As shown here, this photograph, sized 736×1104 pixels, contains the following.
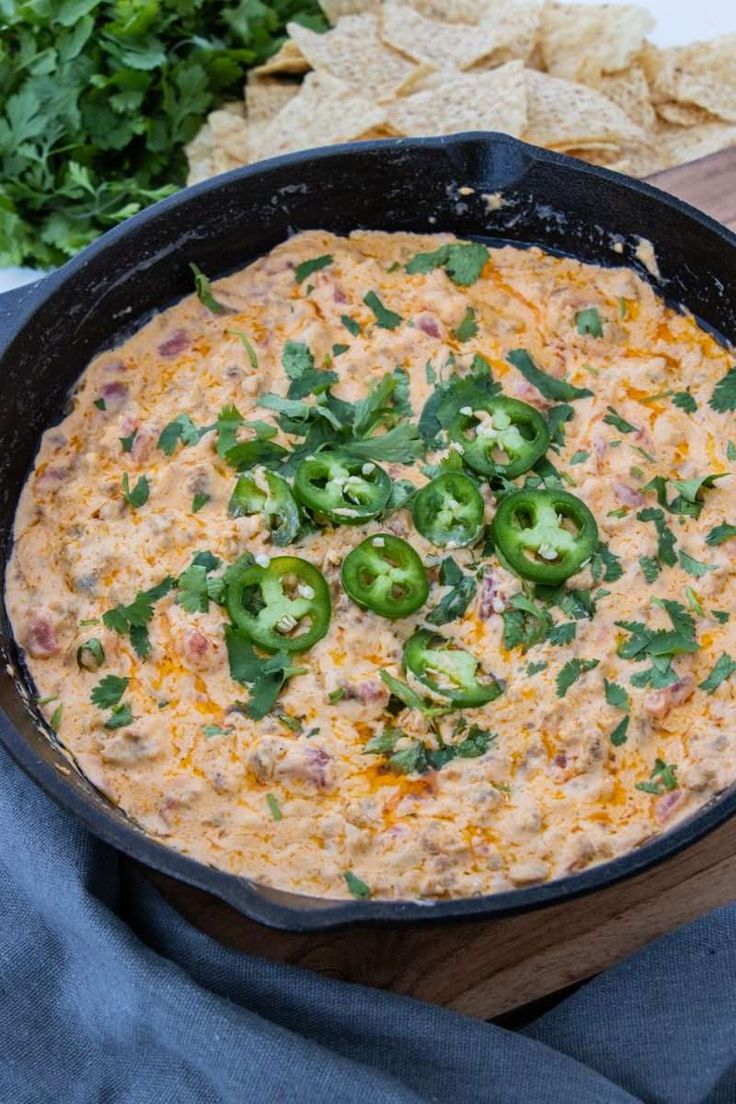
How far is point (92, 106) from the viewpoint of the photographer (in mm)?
5773

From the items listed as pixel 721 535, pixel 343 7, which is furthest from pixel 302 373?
pixel 343 7

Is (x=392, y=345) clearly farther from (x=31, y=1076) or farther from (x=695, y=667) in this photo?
(x=31, y=1076)

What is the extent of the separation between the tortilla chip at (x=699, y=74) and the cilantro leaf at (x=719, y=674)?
2.98 meters

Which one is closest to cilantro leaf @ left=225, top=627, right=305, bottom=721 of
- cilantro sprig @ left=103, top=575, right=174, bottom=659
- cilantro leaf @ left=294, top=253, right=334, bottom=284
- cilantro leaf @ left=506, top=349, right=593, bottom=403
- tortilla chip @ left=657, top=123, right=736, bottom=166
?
cilantro sprig @ left=103, top=575, right=174, bottom=659

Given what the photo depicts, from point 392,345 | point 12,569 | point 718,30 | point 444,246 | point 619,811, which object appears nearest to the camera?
point 619,811

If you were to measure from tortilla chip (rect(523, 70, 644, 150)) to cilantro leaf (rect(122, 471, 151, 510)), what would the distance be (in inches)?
95.1

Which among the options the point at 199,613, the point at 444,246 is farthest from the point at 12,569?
the point at 444,246

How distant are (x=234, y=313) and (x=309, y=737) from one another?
1.59m

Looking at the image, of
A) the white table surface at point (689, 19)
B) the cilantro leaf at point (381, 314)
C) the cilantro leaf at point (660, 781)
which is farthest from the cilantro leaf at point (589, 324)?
the white table surface at point (689, 19)

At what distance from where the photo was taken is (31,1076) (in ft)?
11.7

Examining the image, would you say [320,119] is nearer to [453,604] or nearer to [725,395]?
[725,395]

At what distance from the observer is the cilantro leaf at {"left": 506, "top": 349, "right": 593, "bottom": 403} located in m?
4.24

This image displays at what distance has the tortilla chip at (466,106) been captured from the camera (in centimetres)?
546

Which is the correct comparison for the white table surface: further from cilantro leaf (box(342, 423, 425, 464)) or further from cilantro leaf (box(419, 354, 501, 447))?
cilantro leaf (box(342, 423, 425, 464))
